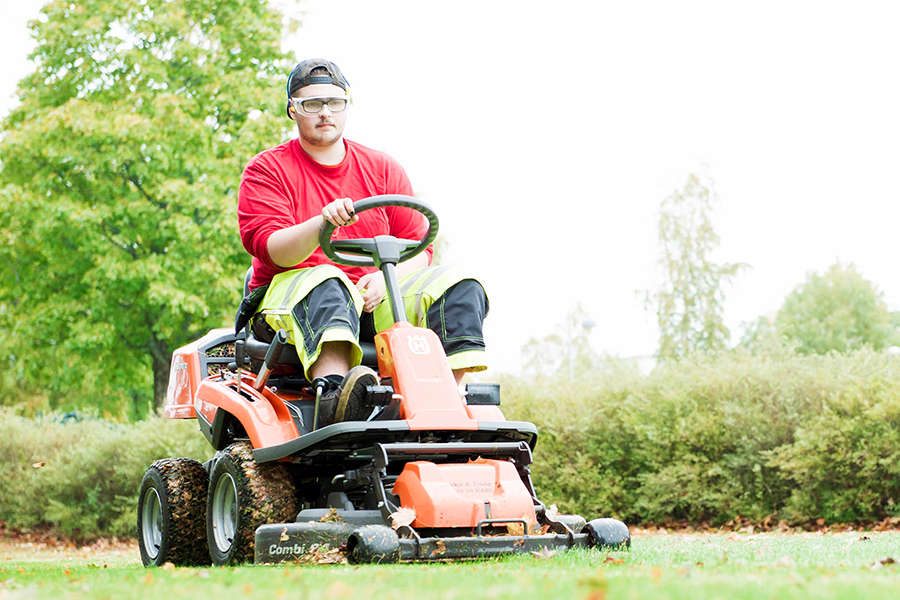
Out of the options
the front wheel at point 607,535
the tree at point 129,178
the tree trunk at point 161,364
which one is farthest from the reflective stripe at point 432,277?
the tree trunk at point 161,364

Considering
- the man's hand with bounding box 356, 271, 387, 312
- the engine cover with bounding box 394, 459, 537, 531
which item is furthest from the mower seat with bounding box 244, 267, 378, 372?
the engine cover with bounding box 394, 459, 537, 531

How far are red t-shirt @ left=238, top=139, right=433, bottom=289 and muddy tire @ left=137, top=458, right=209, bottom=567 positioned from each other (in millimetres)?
1044

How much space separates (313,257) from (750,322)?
41.8m

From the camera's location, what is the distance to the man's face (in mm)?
4832

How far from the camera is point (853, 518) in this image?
8.20m

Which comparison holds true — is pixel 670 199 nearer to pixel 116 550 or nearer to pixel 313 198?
pixel 116 550

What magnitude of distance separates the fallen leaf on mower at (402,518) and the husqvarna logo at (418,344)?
28.1 inches

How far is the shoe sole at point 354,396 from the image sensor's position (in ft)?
13.0

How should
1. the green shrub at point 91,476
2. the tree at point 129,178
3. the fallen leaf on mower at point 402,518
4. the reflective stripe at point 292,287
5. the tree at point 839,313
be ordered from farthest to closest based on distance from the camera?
the tree at point 839,313
the tree at point 129,178
the green shrub at point 91,476
the reflective stripe at point 292,287
the fallen leaf on mower at point 402,518

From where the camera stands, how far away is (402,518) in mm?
3768

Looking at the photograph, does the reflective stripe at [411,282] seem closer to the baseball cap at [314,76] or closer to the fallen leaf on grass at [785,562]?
the baseball cap at [314,76]

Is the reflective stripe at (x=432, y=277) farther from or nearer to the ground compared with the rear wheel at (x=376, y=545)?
farther from the ground

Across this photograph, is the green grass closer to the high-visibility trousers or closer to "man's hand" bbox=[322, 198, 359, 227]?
the high-visibility trousers

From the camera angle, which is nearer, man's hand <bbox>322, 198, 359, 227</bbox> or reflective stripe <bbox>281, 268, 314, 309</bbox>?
man's hand <bbox>322, 198, 359, 227</bbox>
